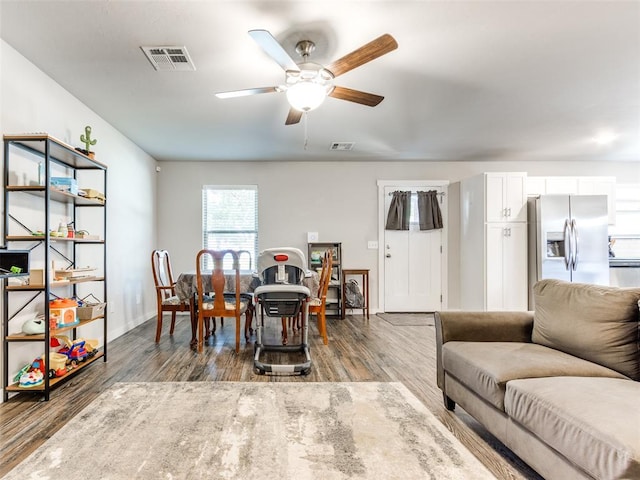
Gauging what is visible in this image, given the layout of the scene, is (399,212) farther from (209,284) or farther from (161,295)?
(161,295)

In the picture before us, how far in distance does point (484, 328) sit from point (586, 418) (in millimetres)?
1034

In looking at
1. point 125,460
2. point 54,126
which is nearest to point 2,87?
point 54,126

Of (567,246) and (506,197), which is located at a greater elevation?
(506,197)

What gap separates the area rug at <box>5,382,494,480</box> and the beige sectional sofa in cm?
29

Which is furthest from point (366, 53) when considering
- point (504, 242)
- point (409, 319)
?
point (409, 319)

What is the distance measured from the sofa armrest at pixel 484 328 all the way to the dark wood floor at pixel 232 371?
18.4 inches

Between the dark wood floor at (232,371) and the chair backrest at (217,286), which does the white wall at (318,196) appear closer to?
the dark wood floor at (232,371)

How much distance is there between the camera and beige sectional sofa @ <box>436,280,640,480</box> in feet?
3.88

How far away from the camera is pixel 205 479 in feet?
5.01

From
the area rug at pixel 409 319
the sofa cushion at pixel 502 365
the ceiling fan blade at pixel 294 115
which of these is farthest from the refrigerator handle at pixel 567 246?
the ceiling fan blade at pixel 294 115

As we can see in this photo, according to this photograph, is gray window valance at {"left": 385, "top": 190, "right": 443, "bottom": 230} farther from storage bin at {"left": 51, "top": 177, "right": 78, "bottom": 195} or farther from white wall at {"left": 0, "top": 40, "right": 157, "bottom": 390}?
storage bin at {"left": 51, "top": 177, "right": 78, "bottom": 195}

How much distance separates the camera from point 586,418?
4.00 feet

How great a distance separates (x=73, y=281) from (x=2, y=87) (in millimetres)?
1435

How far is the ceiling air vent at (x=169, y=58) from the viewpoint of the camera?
2453mm
